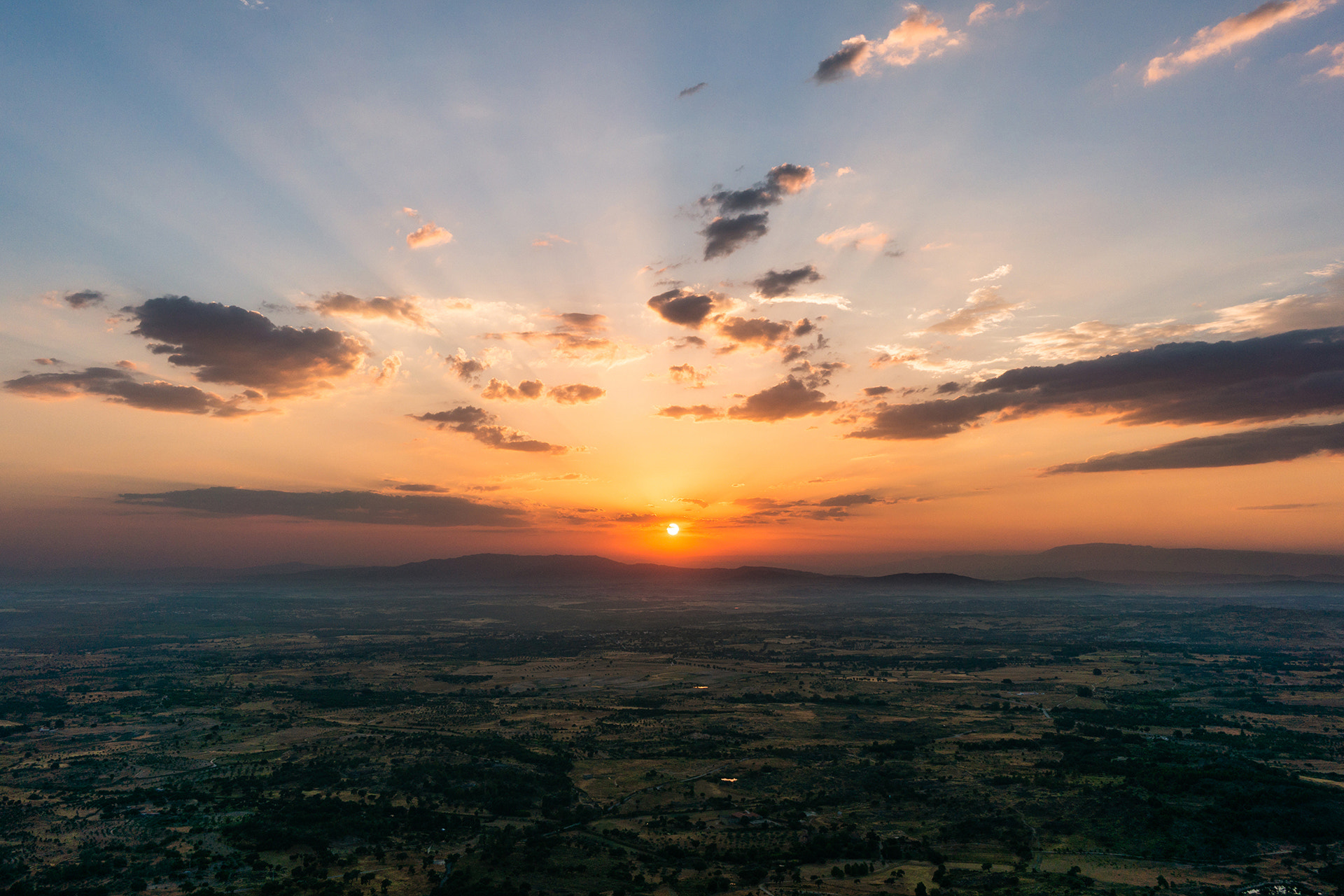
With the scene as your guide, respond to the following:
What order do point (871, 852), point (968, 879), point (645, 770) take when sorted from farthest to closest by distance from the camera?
1. point (645, 770)
2. point (871, 852)
3. point (968, 879)

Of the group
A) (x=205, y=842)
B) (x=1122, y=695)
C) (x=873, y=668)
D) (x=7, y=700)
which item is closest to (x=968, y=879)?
(x=205, y=842)

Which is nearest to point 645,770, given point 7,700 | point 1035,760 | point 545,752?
point 545,752

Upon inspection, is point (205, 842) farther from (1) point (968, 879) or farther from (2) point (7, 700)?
(2) point (7, 700)

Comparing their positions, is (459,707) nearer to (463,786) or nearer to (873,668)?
(463,786)

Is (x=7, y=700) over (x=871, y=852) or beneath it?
beneath

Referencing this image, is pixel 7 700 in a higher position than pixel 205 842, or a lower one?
lower

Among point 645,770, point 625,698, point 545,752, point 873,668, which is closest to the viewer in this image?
point 645,770

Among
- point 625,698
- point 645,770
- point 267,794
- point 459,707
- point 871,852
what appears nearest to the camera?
point 871,852

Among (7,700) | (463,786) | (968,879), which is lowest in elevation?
(7,700)

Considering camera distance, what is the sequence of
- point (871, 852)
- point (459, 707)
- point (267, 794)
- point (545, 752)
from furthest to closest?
1. point (459, 707)
2. point (545, 752)
3. point (267, 794)
4. point (871, 852)

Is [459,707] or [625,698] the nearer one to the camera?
[459,707]
